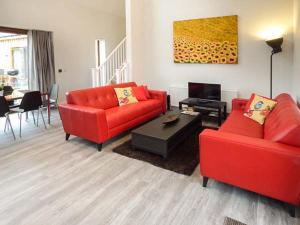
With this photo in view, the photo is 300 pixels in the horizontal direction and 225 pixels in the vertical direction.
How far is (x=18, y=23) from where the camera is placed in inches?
205

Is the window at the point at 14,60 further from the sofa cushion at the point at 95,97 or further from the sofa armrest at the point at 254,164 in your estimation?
the sofa armrest at the point at 254,164

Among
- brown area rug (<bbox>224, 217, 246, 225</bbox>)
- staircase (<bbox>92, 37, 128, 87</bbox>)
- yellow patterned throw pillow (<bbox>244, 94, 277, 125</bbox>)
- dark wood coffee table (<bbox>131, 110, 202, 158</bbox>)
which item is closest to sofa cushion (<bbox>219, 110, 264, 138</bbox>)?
yellow patterned throw pillow (<bbox>244, 94, 277, 125</bbox>)

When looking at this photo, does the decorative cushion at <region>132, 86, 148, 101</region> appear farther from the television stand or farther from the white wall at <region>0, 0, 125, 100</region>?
the white wall at <region>0, 0, 125, 100</region>

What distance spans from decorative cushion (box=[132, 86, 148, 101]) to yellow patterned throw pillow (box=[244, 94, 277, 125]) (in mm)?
2154

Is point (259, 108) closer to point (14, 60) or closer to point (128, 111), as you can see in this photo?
point (128, 111)

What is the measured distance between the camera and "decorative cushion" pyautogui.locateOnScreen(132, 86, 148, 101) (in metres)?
4.79

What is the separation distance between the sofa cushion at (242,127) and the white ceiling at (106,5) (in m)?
5.63

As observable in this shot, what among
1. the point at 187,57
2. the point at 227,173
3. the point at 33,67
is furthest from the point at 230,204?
the point at 33,67

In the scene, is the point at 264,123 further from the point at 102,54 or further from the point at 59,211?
the point at 102,54

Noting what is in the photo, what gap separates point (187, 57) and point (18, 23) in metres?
4.12

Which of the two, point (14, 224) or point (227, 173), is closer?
point (14, 224)

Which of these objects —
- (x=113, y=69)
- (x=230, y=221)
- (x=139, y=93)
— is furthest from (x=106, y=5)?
(x=230, y=221)

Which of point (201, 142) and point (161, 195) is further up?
point (201, 142)

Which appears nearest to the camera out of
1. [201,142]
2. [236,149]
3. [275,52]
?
[236,149]
